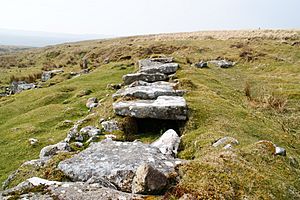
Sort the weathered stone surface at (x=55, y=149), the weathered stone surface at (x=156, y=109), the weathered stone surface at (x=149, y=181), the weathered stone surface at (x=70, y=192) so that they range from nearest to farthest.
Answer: the weathered stone surface at (x=70, y=192) < the weathered stone surface at (x=149, y=181) < the weathered stone surface at (x=55, y=149) < the weathered stone surface at (x=156, y=109)

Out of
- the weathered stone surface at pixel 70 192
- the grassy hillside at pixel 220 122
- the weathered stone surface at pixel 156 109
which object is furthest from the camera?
the weathered stone surface at pixel 156 109

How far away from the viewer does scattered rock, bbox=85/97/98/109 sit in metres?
25.1

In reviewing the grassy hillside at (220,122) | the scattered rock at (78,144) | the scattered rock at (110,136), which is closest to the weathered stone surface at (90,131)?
the scattered rock at (110,136)

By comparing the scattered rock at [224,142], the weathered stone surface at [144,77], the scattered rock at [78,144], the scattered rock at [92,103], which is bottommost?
the scattered rock at [92,103]

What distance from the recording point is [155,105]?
16234 mm

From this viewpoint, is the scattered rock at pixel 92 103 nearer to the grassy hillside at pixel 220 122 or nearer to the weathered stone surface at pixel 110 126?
the grassy hillside at pixel 220 122

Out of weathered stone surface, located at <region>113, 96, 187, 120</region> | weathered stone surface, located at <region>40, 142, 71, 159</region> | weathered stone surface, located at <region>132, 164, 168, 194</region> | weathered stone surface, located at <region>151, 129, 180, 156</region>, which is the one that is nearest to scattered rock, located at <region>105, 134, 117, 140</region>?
weathered stone surface, located at <region>113, 96, 187, 120</region>

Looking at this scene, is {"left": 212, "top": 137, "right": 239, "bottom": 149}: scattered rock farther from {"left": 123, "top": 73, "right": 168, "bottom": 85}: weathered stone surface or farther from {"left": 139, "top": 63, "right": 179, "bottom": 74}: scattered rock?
{"left": 139, "top": 63, "right": 179, "bottom": 74}: scattered rock

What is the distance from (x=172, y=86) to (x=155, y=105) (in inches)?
271

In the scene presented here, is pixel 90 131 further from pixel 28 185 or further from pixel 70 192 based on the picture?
pixel 70 192

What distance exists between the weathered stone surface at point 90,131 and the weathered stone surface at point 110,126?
37cm

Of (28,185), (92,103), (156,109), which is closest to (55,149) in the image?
(156,109)

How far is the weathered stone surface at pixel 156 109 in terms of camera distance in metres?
16.0

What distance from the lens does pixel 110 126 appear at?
17.0m
